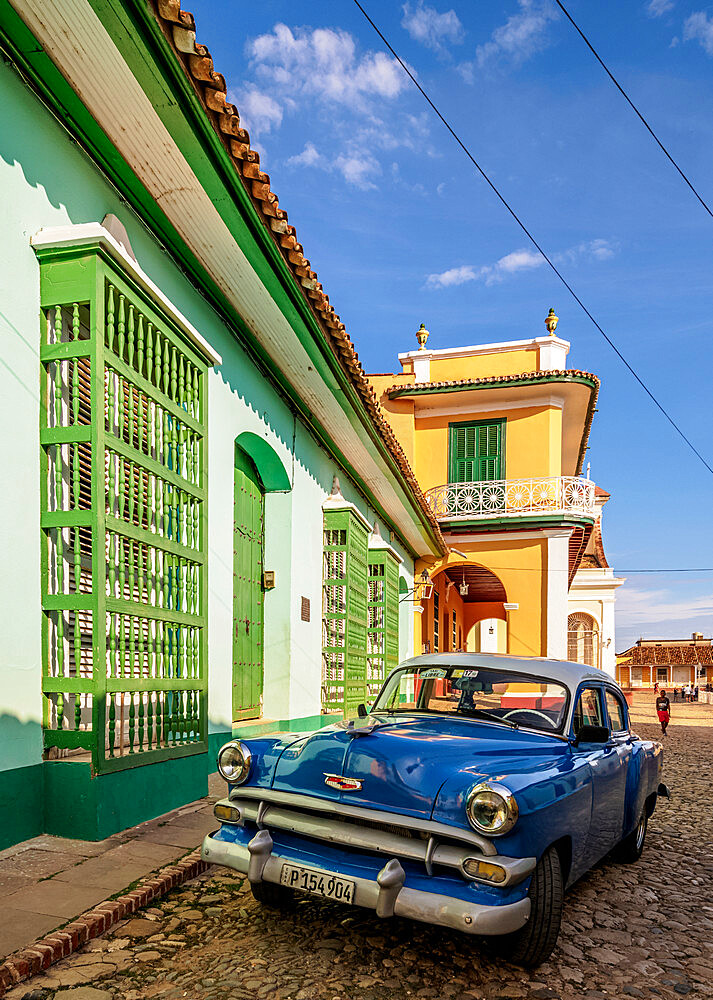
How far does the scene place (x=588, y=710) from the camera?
13.9 feet

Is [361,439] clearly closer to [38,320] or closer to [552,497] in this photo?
[38,320]

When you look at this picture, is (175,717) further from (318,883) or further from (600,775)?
(600,775)

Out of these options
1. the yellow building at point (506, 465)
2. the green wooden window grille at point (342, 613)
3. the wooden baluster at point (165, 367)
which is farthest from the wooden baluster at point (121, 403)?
the yellow building at point (506, 465)

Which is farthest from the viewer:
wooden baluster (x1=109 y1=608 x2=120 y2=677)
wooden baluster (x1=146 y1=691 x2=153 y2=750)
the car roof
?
wooden baluster (x1=146 y1=691 x2=153 y2=750)

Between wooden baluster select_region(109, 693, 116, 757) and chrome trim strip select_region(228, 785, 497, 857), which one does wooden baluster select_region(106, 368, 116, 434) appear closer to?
wooden baluster select_region(109, 693, 116, 757)

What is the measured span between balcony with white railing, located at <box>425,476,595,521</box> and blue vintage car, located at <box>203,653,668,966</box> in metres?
14.2

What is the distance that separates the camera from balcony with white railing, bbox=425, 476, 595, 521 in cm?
1783

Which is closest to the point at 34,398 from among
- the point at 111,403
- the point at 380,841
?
the point at 111,403

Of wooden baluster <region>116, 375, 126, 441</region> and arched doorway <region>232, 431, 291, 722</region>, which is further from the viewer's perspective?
arched doorway <region>232, 431, 291, 722</region>

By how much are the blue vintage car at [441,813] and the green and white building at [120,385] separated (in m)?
1.27

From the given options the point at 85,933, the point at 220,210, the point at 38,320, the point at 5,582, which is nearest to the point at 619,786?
the point at 85,933

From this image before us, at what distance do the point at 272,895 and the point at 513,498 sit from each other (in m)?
15.5

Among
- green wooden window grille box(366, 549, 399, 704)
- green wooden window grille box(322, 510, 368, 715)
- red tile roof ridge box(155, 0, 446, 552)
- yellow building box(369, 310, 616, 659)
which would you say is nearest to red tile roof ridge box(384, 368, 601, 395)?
yellow building box(369, 310, 616, 659)

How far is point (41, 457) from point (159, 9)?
2.40 metres
